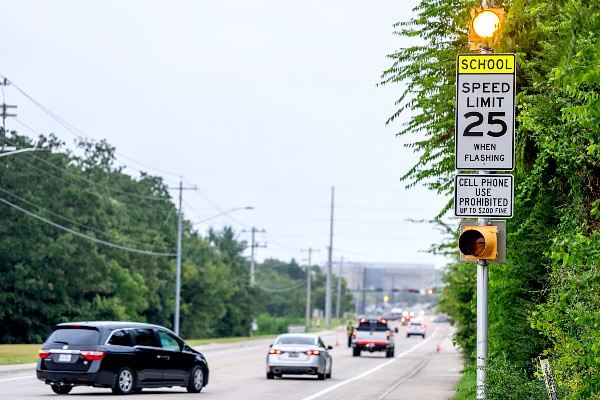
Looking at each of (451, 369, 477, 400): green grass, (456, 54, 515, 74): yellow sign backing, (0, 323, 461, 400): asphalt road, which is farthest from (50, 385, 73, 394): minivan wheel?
(456, 54, 515, 74): yellow sign backing

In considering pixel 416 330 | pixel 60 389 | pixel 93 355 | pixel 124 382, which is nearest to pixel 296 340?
pixel 124 382

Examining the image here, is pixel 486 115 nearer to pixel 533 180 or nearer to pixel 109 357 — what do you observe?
pixel 533 180

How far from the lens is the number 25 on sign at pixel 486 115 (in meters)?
11.8

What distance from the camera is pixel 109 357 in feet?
84.7

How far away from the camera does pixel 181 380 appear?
28.0 m

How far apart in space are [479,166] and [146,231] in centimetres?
9127

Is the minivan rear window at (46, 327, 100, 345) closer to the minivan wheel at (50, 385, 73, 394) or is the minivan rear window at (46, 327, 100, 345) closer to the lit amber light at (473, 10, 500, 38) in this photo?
the minivan wheel at (50, 385, 73, 394)

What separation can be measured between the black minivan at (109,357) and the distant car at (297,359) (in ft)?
29.1

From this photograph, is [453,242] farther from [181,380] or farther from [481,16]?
[481,16]

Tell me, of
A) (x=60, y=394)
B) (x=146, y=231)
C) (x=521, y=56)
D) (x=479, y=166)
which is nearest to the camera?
(x=479, y=166)

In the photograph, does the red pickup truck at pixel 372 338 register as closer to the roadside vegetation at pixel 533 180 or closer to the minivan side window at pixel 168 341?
the minivan side window at pixel 168 341

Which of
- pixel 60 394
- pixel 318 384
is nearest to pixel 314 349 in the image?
pixel 318 384

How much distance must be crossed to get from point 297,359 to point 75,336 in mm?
11562

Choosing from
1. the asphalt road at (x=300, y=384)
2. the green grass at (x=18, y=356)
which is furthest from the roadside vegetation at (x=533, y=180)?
the green grass at (x=18, y=356)
